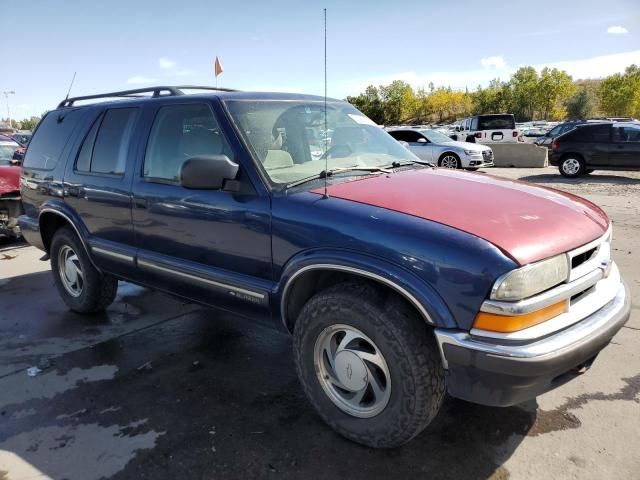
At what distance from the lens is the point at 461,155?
15.8 metres

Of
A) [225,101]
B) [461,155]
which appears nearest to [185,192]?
[225,101]

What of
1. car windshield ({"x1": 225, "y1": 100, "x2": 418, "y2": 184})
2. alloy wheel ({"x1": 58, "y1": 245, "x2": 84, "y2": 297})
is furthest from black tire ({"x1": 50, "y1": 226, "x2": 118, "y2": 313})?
car windshield ({"x1": 225, "y1": 100, "x2": 418, "y2": 184})

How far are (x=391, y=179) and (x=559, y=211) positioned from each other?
98 centimetres

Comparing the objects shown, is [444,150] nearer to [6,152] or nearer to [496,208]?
[6,152]

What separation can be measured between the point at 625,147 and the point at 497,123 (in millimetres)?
9311

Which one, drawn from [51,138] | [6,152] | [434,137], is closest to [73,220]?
[51,138]

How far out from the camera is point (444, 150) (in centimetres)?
1627

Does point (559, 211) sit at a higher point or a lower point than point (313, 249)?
higher

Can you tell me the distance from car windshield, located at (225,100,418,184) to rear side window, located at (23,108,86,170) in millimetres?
2163

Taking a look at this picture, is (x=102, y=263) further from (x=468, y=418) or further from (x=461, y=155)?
(x=461, y=155)

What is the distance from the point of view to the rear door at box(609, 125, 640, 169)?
13.8 meters

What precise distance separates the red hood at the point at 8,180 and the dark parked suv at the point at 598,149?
1382 centimetres

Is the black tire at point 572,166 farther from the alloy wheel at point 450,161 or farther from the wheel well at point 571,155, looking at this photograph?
the alloy wheel at point 450,161

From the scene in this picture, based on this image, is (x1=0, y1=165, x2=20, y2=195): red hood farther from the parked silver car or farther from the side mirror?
the parked silver car
